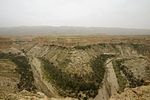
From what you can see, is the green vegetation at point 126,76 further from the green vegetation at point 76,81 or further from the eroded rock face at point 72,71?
the green vegetation at point 76,81

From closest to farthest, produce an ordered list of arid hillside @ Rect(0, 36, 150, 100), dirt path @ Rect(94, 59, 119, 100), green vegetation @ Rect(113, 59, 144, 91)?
arid hillside @ Rect(0, 36, 150, 100) → dirt path @ Rect(94, 59, 119, 100) → green vegetation @ Rect(113, 59, 144, 91)

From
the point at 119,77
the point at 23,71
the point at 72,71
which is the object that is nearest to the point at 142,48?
the point at 119,77

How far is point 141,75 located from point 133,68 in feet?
12.3

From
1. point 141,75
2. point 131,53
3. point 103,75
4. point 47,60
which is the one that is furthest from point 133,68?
point 47,60

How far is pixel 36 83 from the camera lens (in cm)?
4809

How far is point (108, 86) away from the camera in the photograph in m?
47.2

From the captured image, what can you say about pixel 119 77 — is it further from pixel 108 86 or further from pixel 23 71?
pixel 23 71

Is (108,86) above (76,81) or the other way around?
the other way around

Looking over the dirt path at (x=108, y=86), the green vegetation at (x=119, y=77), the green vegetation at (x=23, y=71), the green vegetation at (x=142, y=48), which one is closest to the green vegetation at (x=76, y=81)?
the dirt path at (x=108, y=86)

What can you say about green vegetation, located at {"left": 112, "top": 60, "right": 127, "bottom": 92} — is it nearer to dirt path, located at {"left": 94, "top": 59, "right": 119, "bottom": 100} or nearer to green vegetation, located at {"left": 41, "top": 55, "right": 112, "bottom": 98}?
dirt path, located at {"left": 94, "top": 59, "right": 119, "bottom": 100}

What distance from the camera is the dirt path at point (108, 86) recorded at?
43828 mm

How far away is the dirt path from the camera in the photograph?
144 ft

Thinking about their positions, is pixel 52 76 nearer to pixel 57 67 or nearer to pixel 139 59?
pixel 57 67

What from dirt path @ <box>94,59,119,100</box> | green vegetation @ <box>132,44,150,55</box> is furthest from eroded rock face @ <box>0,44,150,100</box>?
green vegetation @ <box>132,44,150,55</box>
